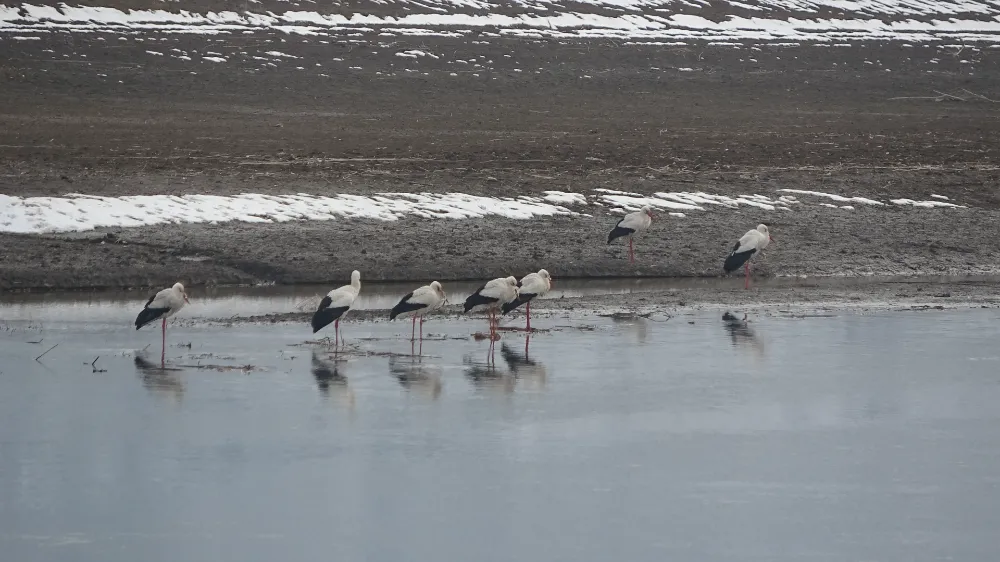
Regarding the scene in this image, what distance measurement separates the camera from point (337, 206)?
2012 centimetres

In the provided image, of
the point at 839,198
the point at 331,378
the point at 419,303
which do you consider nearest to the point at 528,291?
the point at 419,303

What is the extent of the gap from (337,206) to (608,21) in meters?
28.6

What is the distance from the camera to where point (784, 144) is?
91.8 ft

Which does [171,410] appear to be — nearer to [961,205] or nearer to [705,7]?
[961,205]

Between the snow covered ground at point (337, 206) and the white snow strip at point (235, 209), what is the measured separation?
1cm

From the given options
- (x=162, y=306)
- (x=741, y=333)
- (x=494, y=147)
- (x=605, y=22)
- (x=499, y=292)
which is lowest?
(x=741, y=333)

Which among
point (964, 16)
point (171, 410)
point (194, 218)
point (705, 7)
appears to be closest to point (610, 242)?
point (194, 218)

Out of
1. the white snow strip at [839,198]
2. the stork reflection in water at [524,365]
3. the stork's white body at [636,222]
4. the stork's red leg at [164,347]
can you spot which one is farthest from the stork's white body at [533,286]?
the white snow strip at [839,198]

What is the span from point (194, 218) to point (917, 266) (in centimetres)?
960

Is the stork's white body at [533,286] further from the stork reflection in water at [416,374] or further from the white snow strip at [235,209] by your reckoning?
the white snow strip at [235,209]

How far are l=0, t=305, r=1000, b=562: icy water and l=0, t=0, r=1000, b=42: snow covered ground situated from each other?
28518 millimetres

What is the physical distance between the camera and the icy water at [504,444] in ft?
26.2

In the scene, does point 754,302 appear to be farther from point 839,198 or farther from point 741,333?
point 839,198

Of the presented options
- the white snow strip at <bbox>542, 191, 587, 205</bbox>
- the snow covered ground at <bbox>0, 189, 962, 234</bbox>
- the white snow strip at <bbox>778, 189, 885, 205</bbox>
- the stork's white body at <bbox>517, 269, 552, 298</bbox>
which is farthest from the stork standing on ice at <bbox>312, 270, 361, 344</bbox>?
the white snow strip at <bbox>778, 189, 885, 205</bbox>
